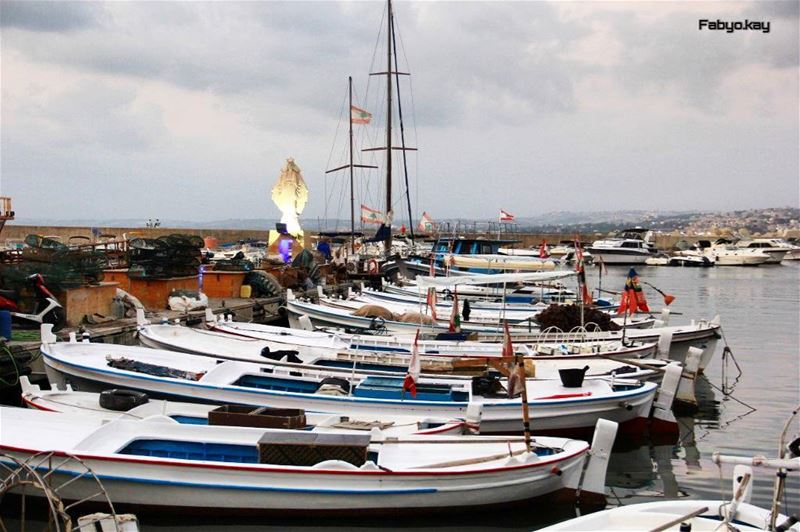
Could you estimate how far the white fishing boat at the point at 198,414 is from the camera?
452 inches

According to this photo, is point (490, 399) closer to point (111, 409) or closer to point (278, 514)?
point (278, 514)

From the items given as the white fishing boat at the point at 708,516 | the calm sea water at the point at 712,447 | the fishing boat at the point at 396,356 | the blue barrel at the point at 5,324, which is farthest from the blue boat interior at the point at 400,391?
the blue barrel at the point at 5,324

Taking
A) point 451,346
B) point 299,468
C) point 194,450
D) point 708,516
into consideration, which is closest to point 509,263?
point 451,346

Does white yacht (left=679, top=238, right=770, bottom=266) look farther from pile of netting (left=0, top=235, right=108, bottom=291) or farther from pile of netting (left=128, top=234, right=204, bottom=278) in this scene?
pile of netting (left=0, top=235, right=108, bottom=291)

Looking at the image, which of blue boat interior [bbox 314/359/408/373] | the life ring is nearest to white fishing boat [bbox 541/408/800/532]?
blue boat interior [bbox 314/359/408/373]

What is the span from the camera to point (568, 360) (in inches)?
662

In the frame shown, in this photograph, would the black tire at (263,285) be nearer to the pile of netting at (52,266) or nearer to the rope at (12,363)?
the pile of netting at (52,266)

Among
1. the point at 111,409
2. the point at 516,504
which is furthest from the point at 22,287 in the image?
the point at 516,504

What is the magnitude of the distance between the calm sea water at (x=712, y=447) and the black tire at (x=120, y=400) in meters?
2.49

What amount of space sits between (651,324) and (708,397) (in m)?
3.69

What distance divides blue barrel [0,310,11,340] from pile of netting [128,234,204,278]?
647 cm

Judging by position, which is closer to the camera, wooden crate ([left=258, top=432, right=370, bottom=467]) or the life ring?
wooden crate ([left=258, top=432, right=370, bottom=467])

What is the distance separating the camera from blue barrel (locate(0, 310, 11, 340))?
16.7 meters

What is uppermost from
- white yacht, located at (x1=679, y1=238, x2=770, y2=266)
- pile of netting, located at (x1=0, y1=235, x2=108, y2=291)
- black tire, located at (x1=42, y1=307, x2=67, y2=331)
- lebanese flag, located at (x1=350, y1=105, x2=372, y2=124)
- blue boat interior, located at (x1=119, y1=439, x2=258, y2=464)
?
lebanese flag, located at (x1=350, y1=105, x2=372, y2=124)
